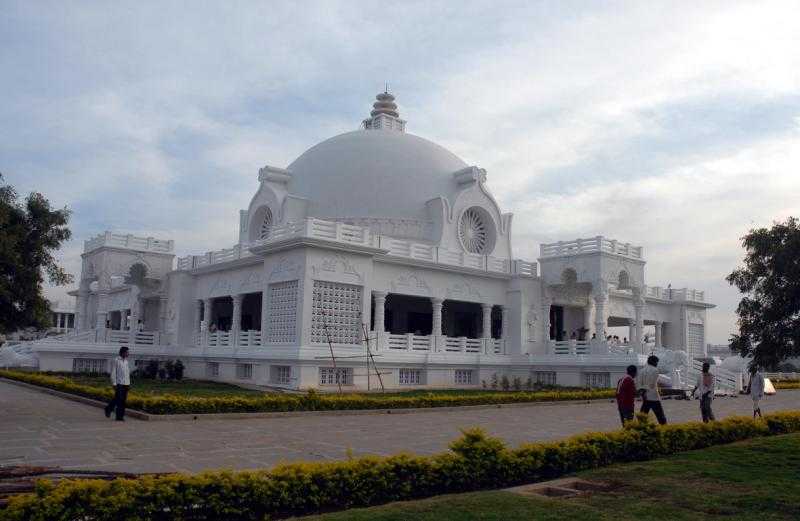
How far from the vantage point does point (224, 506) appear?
21.7 ft

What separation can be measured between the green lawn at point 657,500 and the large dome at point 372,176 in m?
22.0

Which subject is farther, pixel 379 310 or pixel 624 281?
pixel 624 281

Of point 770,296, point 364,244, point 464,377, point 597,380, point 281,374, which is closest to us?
→ point 770,296

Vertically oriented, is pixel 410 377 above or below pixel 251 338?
below

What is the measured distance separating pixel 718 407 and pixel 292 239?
45.9 feet

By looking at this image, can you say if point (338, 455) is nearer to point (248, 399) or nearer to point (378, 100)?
point (248, 399)

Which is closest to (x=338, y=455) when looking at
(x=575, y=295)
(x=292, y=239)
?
(x=292, y=239)

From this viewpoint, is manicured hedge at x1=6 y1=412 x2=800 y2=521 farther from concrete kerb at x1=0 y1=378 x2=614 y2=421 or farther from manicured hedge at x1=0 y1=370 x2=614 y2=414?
manicured hedge at x1=0 y1=370 x2=614 y2=414

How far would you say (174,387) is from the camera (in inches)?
883

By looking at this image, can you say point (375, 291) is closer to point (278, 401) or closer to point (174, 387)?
point (174, 387)

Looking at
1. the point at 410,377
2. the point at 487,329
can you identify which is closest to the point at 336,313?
the point at 410,377

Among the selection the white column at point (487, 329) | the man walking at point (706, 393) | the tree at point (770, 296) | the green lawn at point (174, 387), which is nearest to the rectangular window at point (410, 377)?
the white column at point (487, 329)

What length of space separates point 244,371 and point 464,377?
336 inches

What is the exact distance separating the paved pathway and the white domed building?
7211 mm
